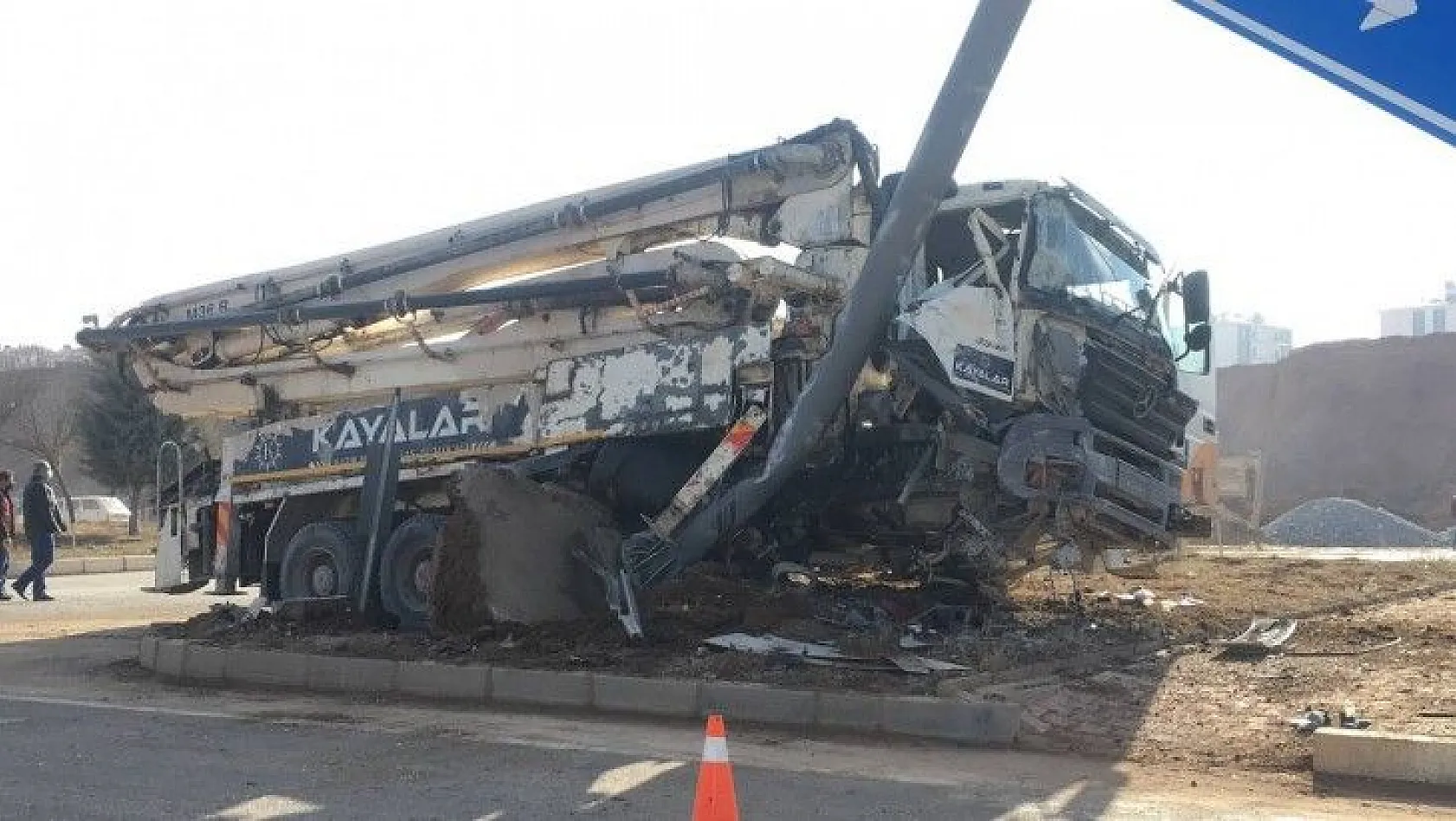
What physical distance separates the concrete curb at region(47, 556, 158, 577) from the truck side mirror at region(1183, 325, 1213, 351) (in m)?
18.2

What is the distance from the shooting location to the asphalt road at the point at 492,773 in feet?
17.0

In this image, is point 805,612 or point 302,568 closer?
point 805,612

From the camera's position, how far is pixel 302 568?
441 inches

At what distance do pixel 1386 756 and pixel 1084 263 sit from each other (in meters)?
4.48

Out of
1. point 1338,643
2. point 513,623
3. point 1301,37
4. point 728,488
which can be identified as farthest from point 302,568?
point 1301,37

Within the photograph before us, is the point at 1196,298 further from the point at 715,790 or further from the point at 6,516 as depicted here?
the point at 6,516

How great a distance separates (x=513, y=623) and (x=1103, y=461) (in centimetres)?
412

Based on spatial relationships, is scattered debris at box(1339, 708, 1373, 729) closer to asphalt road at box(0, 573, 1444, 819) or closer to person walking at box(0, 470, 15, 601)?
asphalt road at box(0, 573, 1444, 819)

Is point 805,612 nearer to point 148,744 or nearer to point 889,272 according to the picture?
point 889,272

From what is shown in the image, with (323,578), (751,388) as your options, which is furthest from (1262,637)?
(323,578)

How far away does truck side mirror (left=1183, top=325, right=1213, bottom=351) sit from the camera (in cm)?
963

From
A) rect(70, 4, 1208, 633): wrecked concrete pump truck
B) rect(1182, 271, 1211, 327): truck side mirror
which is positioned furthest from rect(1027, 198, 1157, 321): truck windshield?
rect(1182, 271, 1211, 327): truck side mirror

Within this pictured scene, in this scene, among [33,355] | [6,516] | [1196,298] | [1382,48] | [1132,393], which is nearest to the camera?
[1382,48]

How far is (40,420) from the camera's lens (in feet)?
125
